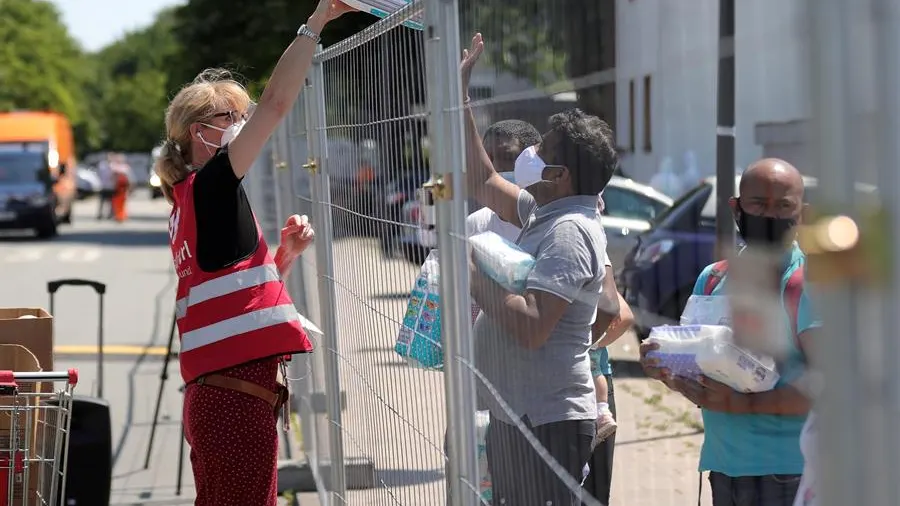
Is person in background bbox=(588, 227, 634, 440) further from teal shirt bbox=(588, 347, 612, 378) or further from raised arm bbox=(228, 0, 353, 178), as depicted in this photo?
raised arm bbox=(228, 0, 353, 178)

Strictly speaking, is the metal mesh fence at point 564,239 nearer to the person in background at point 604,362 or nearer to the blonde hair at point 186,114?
the person in background at point 604,362

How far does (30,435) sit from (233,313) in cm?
70

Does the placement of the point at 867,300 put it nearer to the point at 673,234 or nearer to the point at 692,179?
the point at 692,179

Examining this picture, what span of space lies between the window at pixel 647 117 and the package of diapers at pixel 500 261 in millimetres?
574

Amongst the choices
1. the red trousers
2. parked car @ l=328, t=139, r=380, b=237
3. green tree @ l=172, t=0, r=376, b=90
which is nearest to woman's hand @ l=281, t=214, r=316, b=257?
parked car @ l=328, t=139, r=380, b=237


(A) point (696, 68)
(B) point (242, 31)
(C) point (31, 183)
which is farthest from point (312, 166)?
(C) point (31, 183)

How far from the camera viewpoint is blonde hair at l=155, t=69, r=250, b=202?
11.7 ft

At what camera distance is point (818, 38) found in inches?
39.1

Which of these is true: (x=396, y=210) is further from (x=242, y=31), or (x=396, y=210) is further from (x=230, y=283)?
(x=242, y=31)

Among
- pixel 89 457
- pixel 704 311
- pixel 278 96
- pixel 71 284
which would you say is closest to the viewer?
pixel 704 311

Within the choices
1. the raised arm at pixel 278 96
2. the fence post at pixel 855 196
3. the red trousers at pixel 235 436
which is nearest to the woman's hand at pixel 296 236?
the red trousers at pixel 235 436

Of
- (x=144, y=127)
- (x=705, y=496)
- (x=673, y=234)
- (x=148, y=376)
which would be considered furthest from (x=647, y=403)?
(x=144, y=127)

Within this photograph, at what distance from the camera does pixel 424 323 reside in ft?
10.3

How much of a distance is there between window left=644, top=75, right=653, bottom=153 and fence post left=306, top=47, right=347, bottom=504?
2.38 meters
